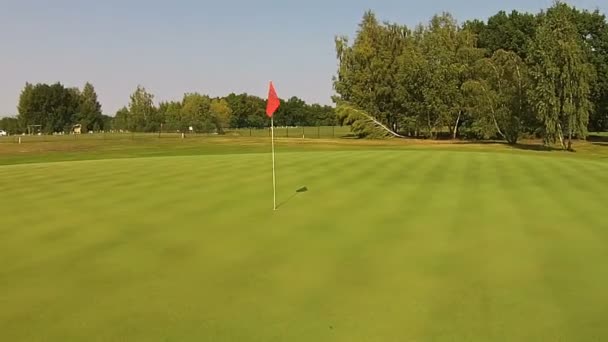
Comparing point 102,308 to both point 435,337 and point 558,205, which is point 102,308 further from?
point 558,205

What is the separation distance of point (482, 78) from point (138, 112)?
8419 centimetres

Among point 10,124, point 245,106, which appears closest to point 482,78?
point 245,106

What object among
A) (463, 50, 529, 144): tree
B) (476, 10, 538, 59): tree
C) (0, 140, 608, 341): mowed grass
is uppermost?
(476, 10, 538, 59): tree

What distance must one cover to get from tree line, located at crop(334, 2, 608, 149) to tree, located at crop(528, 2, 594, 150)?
0.08 meters

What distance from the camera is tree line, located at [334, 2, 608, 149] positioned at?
40.9 metres

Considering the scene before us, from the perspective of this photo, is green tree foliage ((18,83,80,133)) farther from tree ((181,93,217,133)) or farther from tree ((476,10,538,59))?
tree ((476,10,538,59))

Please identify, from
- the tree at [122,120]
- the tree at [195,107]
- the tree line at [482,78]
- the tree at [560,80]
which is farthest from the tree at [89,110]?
the tree at [560,80]

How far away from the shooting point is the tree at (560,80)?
40.3m

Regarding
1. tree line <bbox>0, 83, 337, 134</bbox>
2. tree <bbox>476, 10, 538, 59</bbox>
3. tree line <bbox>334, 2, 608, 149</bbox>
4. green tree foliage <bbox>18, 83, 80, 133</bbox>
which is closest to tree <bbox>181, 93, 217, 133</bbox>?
tree line <bbox>0, 83, 337, 134</bbox>

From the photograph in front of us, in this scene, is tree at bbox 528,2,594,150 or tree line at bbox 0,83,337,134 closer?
tree at bbox 528,2,594,150

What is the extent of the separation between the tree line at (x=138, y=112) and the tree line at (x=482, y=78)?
126 ft

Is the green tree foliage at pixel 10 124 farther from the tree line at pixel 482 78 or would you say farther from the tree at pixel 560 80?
the tree at pixel 560 80

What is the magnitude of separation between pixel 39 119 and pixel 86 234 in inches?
5606

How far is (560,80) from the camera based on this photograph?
133 ft
